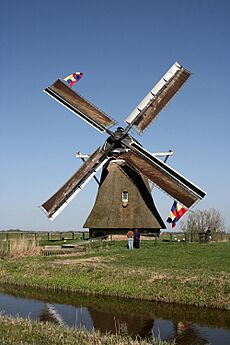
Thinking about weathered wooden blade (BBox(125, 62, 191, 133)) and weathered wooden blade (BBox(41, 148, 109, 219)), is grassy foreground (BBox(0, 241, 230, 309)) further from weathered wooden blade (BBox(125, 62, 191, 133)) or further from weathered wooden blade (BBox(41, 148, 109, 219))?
weathered wooden blade (BBox(125, 62, 191, 133))

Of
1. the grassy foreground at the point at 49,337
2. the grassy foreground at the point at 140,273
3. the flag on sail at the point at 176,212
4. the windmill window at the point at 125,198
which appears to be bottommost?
the grassy foreground at the point at 49,337

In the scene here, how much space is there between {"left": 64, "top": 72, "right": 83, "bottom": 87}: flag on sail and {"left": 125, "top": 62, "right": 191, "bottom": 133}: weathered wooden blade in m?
3.94

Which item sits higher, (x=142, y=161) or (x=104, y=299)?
(x=142, y=161)

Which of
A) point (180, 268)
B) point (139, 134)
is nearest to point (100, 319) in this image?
point (180, 268)

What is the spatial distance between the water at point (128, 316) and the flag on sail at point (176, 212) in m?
10.0

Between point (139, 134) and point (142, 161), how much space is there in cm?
174

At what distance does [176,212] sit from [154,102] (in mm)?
6404

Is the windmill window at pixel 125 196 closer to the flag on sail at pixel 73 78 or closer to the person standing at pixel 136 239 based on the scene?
the person standing at pixel 136 239

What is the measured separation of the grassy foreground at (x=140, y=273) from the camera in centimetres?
1388

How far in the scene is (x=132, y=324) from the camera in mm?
11250

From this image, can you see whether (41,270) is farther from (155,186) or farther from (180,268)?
(155,186)

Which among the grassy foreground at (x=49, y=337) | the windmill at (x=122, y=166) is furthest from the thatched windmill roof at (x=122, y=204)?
the grassy foreground at (x=49, y=337)

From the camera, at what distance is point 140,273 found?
629 inches

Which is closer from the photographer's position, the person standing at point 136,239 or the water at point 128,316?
the water at point 128,316
